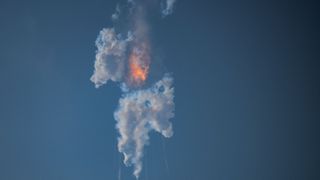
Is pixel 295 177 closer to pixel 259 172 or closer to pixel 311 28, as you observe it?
pixel 259 172

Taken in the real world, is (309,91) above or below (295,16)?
below

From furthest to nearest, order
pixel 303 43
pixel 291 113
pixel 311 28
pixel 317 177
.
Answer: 1. pixel 311 28
2. pixel 303 43
3. pixel 291 113
4. pixel 317 177

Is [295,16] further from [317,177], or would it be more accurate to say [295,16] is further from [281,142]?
[317,177]

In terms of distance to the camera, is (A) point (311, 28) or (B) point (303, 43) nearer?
(B) point (303, 43)

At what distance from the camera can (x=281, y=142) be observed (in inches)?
2665

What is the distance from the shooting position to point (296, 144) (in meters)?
69.6

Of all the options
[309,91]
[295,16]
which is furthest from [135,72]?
[295,16]

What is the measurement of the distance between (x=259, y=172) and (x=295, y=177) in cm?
1178

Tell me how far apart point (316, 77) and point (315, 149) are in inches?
788

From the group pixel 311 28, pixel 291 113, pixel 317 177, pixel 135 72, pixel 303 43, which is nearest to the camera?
pixel 135 72

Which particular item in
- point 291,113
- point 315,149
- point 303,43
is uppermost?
point 303,43

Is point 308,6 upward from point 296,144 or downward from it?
upward

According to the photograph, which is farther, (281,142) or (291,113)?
(291,113)

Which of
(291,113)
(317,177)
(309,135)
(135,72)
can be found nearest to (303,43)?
(291,113)
